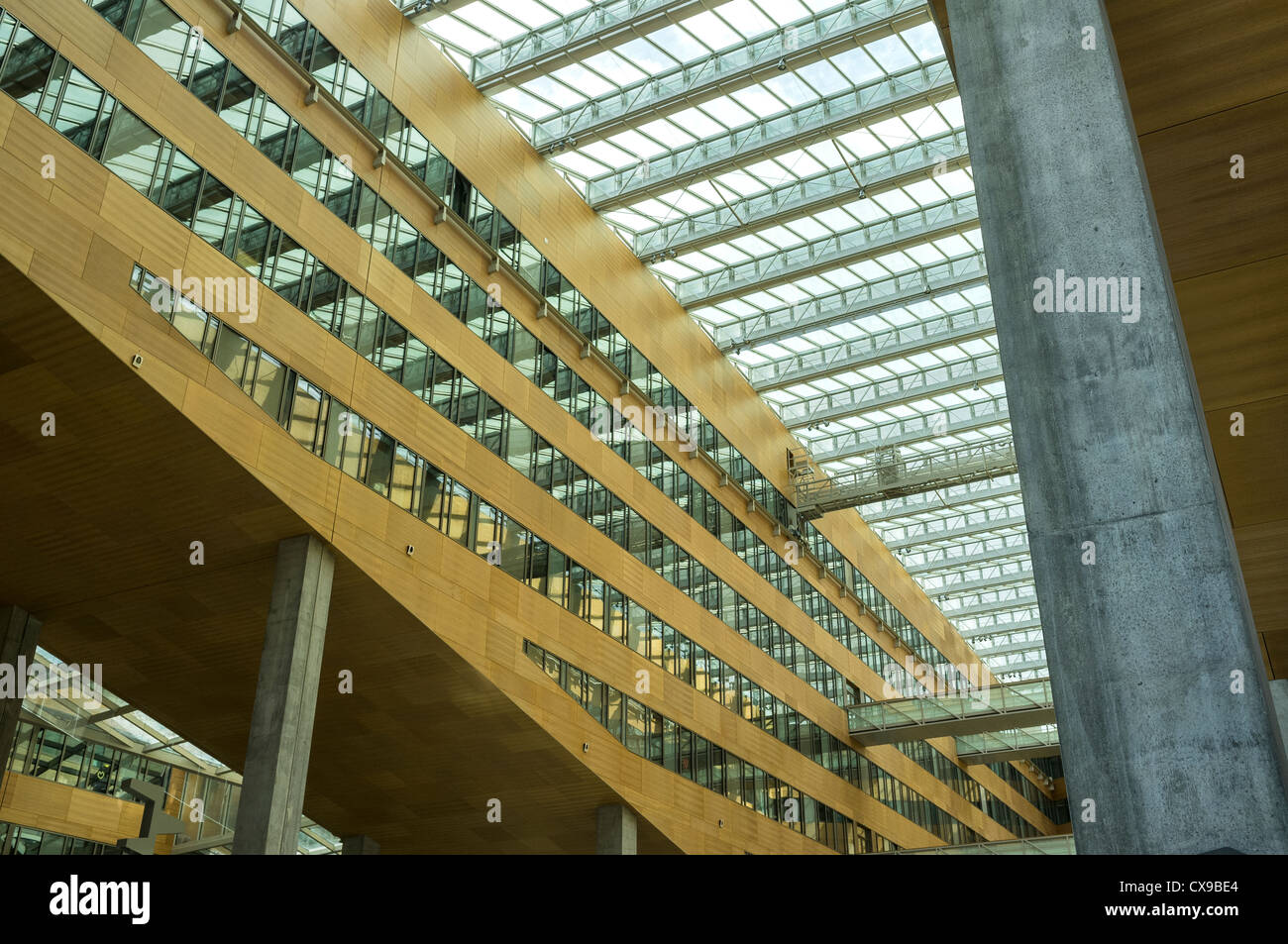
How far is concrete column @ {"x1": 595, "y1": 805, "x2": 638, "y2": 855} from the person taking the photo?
29453 mm

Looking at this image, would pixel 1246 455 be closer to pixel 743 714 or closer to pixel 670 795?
pixel 670 795

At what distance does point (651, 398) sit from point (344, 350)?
1461cm

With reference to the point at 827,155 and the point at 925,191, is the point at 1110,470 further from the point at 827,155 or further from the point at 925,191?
the point at 925,191

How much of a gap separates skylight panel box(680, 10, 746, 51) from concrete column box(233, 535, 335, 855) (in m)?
16.5

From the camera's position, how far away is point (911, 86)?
30.1 meters

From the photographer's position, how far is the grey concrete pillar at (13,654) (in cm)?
2355

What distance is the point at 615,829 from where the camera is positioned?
2962cm

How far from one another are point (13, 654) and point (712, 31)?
2188 centimetres

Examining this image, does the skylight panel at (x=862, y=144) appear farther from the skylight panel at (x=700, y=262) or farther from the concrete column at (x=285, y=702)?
the concrete column at (x=285, y=702)

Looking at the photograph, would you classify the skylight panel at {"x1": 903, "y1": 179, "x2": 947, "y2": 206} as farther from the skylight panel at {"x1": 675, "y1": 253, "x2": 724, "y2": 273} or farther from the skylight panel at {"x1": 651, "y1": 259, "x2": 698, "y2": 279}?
the skylight panel at {"x1": 651, "y1": 259, "x2": 698, "y2": 279}

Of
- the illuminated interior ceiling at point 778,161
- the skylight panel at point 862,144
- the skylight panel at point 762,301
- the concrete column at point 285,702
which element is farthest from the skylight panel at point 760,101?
the concrete column at point 285,702

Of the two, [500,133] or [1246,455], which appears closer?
[1246,455]

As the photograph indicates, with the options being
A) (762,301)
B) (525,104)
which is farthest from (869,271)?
(525,104)
